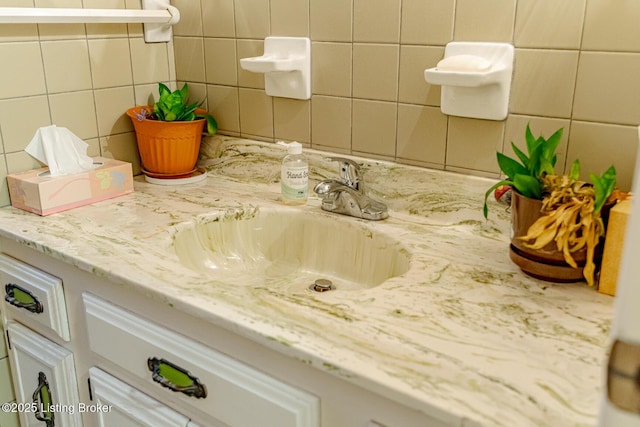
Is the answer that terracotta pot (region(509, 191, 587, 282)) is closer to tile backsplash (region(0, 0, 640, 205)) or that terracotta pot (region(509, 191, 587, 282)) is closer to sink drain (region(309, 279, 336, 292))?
tile backsplash (region(0, 0, 640, 205))

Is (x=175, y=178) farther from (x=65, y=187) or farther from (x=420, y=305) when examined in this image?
(x=420, y=305)

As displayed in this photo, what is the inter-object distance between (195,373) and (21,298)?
571 mm

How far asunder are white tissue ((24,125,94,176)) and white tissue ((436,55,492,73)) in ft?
2.93

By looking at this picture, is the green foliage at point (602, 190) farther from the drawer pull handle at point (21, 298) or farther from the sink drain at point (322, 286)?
the drawer pull handle at point (21, 298)

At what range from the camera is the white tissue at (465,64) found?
1.09 metres

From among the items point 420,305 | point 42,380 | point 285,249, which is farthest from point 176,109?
point 420,305

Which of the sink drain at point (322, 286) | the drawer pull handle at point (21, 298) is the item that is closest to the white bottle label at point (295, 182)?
the sink drain at point (322, 286)

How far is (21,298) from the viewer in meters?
1.31

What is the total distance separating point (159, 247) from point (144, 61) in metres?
0.69

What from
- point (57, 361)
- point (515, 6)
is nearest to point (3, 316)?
point (57, 361)

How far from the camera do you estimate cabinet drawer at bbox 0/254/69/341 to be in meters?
1.23

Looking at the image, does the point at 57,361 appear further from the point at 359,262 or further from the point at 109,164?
the point at 359,262

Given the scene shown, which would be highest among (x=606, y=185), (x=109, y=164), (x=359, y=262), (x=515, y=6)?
(x=515, y=6)

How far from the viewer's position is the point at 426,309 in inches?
35.9
